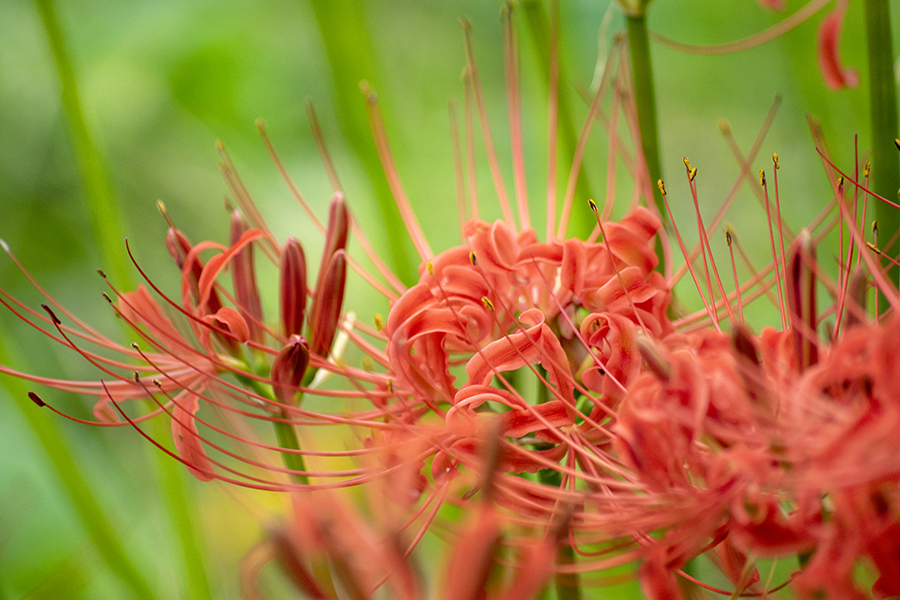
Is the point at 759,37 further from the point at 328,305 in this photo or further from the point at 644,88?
the point at 328,305

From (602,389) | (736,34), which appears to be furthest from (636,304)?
(736,34)

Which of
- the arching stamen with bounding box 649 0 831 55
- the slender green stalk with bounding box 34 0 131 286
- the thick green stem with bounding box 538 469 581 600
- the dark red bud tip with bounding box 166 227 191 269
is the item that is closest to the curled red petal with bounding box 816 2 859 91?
the arching stamen with bounding box 649 0 831 55

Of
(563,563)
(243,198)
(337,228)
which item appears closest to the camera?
(563,563)

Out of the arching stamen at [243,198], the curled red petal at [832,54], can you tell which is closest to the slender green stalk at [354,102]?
the arching stamen at [243,198]

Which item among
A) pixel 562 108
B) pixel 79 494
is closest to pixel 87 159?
pixel 79 494

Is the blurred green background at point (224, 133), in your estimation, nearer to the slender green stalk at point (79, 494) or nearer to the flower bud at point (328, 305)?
the slender green stalk at point (79, 494)

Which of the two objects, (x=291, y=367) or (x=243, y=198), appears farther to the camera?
(x=243, y=198)

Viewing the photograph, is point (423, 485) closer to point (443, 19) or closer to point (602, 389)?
point (602, 389)

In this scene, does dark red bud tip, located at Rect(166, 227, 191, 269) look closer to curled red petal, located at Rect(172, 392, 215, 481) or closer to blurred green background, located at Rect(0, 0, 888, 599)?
curled red petal, located at Rect(172, 392, 215, 481)
